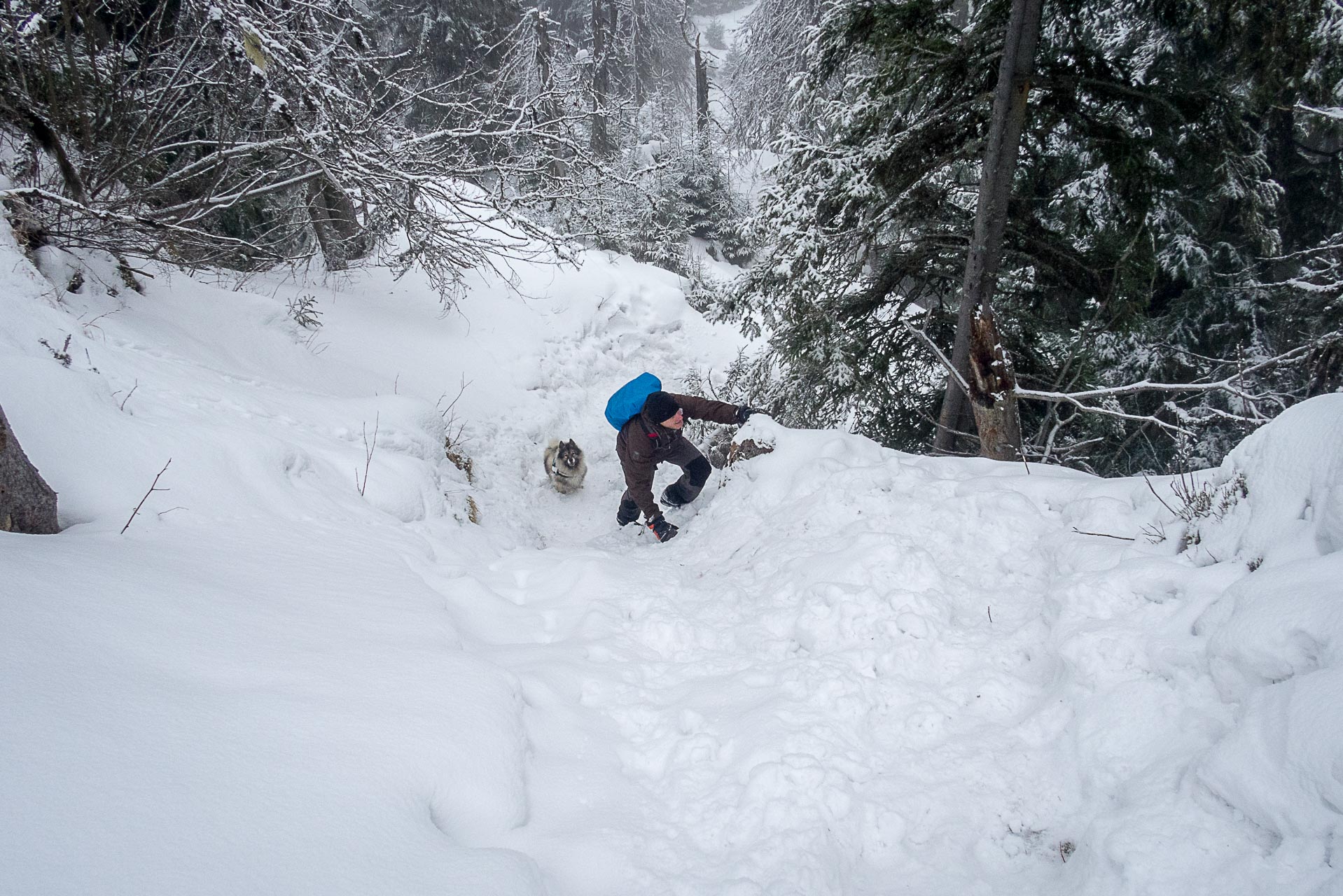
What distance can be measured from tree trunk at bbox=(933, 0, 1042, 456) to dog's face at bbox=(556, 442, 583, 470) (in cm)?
429

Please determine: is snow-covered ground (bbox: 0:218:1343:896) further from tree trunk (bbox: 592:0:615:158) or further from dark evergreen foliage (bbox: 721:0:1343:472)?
tree trunk (bbox: 592:0:615:158)

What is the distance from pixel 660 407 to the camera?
5988 mm

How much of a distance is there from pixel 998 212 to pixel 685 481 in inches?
149

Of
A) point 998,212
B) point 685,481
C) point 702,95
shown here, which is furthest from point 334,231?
point 702,95

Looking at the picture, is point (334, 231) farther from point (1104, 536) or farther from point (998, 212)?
point (1104, 536)

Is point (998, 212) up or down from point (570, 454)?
up

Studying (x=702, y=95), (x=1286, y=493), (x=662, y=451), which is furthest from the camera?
(x=702, y=95)

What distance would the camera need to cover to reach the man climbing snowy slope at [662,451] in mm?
5992

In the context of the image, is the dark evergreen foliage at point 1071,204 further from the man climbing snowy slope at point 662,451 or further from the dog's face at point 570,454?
the dog's face at point 570,454

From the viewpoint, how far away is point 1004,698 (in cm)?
261

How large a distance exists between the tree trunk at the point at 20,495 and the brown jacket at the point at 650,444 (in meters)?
4.05

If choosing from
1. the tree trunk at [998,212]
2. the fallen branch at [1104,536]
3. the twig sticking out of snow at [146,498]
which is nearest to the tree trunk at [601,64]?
the tree trunk at [998,212]

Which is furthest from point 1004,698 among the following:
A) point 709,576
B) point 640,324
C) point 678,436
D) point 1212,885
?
point 640,324

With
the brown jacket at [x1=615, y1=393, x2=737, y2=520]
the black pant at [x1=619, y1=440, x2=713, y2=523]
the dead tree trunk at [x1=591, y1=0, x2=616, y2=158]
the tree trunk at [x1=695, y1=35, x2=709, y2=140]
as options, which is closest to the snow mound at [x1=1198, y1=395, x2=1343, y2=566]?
the brown jacket at [x1=615, y1=393, x2=737, y2=520]
